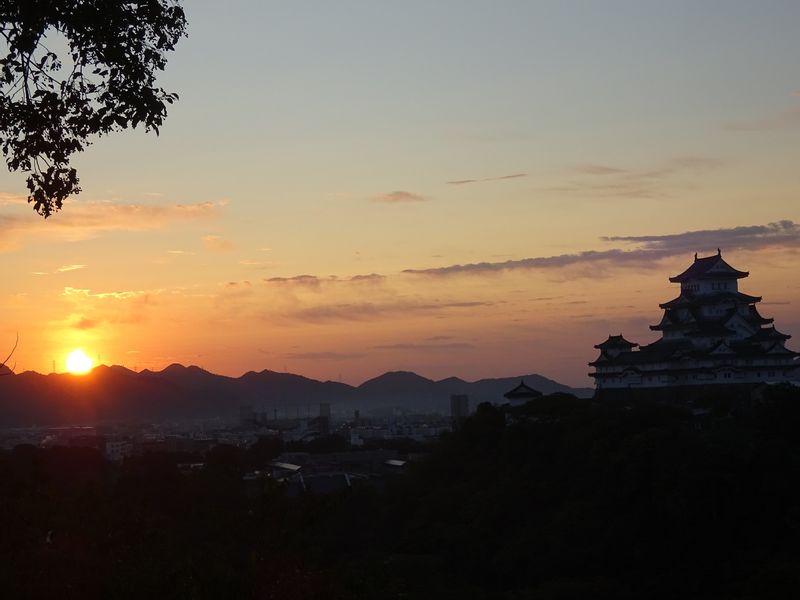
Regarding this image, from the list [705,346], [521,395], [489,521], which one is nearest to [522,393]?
[521,395]

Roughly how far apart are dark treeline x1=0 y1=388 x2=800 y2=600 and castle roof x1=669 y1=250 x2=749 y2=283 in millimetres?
8241

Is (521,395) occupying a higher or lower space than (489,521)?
higher

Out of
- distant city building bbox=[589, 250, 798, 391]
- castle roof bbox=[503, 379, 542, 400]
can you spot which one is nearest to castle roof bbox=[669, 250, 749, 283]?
distant city building bbox=[589, 250, 798, 391]

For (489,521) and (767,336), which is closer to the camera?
(489,521)

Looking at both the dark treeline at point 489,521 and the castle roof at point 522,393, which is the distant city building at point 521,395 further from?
the dark treeline at point 489,521

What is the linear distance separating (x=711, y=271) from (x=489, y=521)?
17.7 meters

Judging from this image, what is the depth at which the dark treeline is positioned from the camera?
15875 millimetres

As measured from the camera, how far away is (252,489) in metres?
45.2

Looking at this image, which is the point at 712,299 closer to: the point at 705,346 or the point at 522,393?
the point at 705,346

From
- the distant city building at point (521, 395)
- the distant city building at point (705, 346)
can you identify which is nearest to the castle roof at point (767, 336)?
the distant city building at point (705, 346)

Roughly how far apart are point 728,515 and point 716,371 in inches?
562

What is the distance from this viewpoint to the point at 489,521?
34.4m

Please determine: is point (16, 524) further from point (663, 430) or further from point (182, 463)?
point (182, 463)

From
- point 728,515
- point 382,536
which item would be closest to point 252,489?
point 382,536
